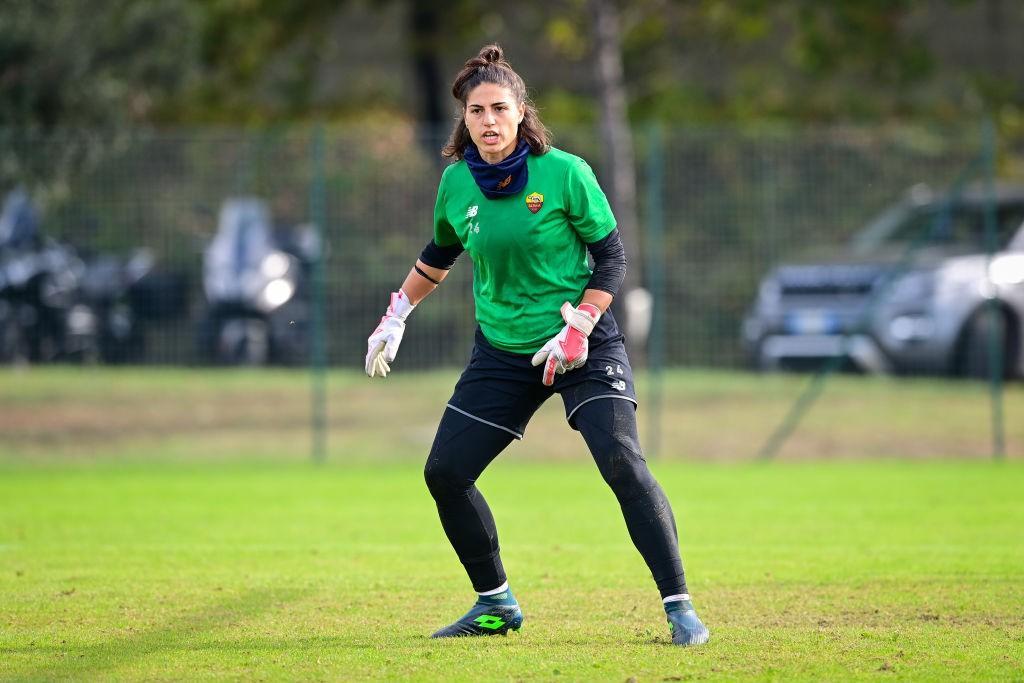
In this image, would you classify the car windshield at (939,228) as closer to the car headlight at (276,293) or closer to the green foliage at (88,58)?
the car headlight at (276,293)

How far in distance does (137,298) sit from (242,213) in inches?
57.9

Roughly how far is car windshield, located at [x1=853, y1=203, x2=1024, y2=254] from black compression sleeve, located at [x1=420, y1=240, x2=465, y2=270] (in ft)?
30.1

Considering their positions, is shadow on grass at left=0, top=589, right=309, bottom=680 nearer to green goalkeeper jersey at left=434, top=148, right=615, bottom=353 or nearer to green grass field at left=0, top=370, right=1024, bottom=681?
green grass field at left=0, top=370, right=1024, bottom=681

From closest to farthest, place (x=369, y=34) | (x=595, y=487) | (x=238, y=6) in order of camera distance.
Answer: (x=595, y=487), (x=238, y=6), (x=369, y=34)

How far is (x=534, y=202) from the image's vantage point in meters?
6.11

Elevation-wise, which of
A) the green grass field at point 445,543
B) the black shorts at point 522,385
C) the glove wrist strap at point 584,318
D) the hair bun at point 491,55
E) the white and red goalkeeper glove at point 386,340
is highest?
the hair bun at point 491,55

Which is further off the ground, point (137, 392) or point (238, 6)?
point (238, 6)

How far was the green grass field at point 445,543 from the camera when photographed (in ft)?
19.6

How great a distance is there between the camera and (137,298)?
15.1 m

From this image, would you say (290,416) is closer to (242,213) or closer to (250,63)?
(242,213)

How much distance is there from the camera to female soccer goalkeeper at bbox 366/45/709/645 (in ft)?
20.0

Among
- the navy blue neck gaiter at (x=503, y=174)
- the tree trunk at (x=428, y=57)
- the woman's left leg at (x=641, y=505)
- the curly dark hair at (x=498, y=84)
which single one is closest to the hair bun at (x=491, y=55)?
the curly dark hair at (x=498, y=84)

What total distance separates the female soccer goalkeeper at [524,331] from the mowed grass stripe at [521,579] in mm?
395

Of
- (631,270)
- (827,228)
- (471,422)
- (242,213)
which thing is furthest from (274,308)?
(471,422)
